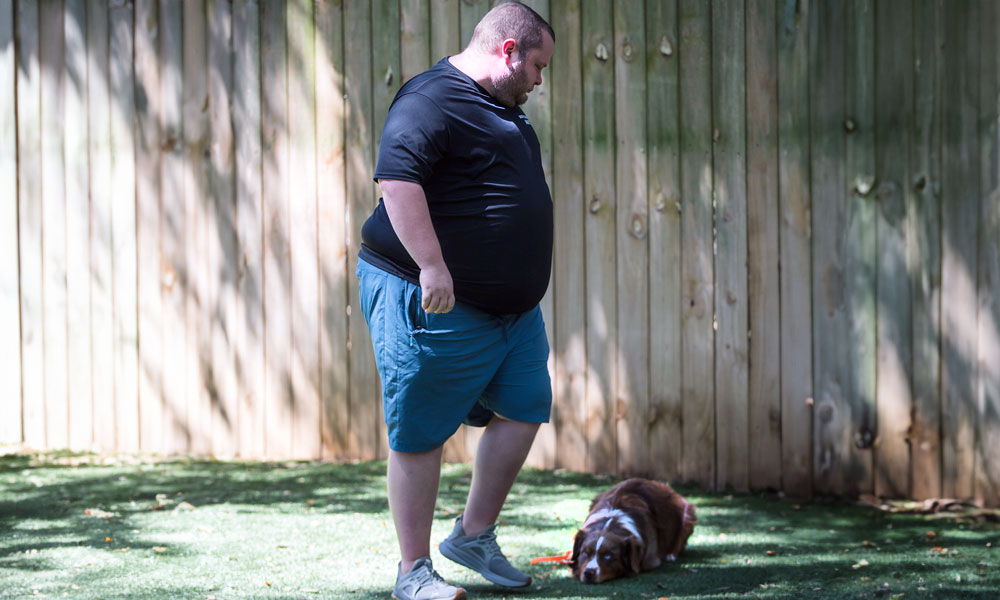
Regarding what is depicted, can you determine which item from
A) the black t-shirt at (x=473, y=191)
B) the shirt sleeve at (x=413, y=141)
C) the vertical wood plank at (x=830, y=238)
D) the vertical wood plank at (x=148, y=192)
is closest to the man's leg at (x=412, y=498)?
the black t-shirt at (x=473, y=191)

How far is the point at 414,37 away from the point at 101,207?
1857 mm

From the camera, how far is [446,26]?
4840 millimetres

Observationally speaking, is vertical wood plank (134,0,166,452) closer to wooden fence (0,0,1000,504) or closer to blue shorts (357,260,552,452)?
wooden fence (0,0,1000,504)

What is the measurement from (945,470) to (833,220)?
3.66 feet

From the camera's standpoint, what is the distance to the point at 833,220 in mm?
4375

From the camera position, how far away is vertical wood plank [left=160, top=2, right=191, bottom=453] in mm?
5238

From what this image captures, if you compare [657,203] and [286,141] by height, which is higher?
[286,141]

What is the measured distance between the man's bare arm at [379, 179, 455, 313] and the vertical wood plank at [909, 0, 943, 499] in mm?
2474

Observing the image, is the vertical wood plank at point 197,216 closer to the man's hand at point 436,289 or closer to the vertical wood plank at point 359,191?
the vertical wood plank at point 359,191

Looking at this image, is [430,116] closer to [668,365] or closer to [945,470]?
[668,365]

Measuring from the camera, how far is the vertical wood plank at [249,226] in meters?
5.13

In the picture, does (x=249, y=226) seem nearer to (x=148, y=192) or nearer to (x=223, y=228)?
(x=223, y=228)

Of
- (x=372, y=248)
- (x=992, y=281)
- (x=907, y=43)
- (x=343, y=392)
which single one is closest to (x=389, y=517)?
(x=343, y=392)

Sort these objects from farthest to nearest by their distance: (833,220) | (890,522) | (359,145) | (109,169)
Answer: (109,169), (359,145), (833,220), (890,522)
